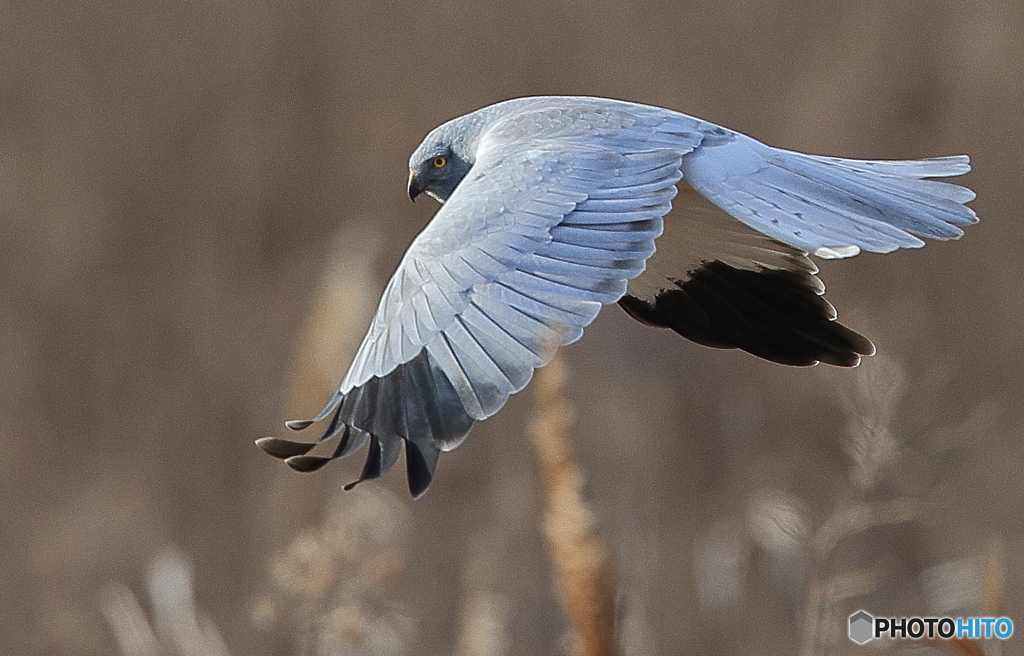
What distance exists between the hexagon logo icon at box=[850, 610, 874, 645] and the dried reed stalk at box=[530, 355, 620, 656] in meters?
1.43

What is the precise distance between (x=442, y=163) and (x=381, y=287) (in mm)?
2369

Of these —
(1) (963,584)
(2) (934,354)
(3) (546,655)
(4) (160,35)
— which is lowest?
(3) (546,655)

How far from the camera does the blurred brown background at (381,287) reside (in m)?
5.09

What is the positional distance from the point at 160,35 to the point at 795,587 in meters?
4.23

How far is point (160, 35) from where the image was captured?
6453 mm

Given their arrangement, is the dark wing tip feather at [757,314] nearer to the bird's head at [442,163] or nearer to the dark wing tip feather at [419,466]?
the bird's head at [442,163]

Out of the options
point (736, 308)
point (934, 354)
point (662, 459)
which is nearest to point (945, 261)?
point (934, 354)

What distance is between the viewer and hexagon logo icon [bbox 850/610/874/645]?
3.43m

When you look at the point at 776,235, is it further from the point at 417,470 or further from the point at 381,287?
the point at 381,287

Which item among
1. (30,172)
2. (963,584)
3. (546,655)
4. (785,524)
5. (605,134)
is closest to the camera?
(605,134)

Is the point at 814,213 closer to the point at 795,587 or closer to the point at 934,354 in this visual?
the point at 795,587

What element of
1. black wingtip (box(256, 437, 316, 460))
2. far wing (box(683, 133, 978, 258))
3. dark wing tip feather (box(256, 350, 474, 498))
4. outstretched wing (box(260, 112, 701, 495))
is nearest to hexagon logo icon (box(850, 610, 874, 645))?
far wing (box(683, 133, 978, 258))

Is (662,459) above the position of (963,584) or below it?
above

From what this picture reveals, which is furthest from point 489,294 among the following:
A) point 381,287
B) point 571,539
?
point 381,287
